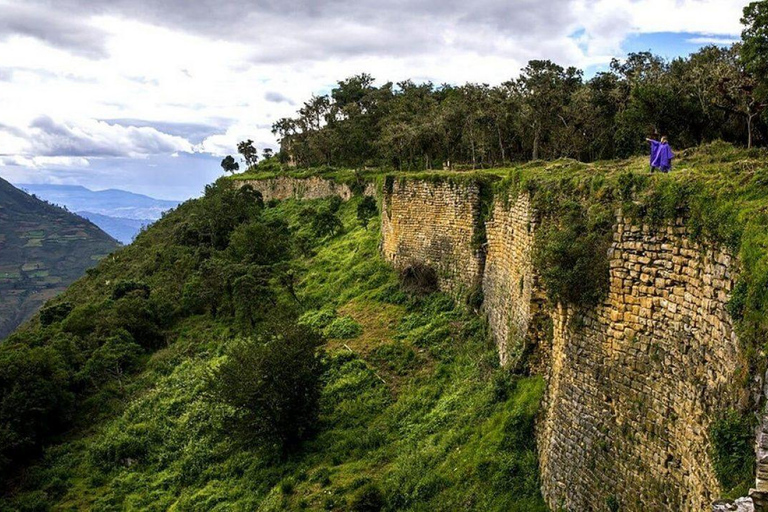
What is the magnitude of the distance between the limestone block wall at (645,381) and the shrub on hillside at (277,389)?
7766 mm

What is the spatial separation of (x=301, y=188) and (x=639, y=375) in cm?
5036

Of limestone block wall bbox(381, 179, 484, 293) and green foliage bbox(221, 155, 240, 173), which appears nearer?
limestone block wall bbox(381, 179, 484, 293)

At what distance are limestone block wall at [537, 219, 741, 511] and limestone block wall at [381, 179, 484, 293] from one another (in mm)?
8663

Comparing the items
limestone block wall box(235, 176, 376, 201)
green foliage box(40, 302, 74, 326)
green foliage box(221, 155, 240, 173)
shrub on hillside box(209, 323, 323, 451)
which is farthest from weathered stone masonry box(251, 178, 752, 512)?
green foliage box(221, 155, 240, 173)

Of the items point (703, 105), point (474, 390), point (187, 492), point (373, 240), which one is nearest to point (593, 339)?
point (474, 390)

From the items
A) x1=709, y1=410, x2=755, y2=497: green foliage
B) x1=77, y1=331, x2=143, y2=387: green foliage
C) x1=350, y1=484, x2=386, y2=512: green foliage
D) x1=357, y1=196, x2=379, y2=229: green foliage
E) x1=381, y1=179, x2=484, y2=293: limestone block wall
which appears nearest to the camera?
x1=709, y1=410, x2=755, y2=497: green foliage

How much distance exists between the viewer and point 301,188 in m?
55.8

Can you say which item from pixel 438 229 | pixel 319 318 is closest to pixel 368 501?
pixel 438 229

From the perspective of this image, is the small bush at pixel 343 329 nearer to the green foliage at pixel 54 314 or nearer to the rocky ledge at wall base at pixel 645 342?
the rocky ledge at wall base at pixel 645 342


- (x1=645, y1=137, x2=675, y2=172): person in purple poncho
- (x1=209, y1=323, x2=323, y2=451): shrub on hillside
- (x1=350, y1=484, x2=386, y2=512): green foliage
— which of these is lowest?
(x1=350, y1=484, x2=386, y2=512): green foliage

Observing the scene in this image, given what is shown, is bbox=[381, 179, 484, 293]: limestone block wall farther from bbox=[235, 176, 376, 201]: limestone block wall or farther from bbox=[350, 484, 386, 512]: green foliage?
bbox=[235, 176, 376, 201]: limestone block wall

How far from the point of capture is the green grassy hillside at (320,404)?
1127cm

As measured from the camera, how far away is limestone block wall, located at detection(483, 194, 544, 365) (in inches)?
454

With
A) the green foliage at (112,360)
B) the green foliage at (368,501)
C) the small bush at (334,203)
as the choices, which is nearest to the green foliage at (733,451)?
the green foliage at (368,501)
